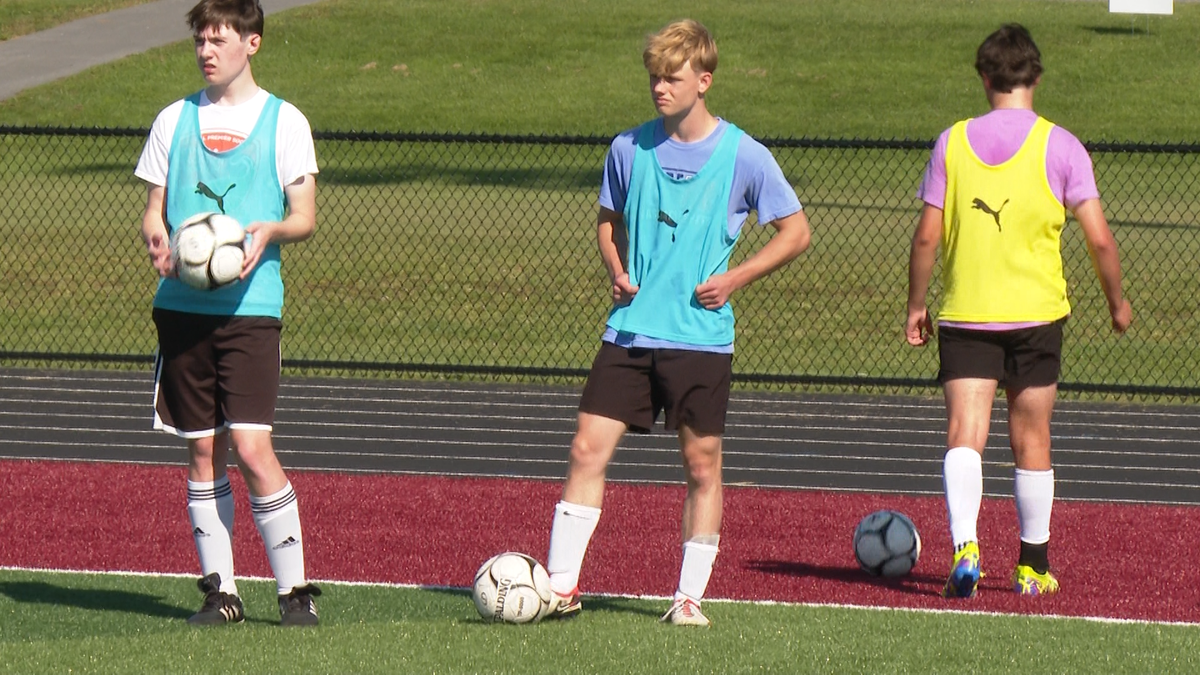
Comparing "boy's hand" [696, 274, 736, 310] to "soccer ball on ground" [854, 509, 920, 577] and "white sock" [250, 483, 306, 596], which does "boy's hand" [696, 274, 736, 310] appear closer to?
"white sock" [250, 483, 306, 596]

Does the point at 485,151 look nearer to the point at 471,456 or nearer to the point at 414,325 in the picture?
the point at 414,325

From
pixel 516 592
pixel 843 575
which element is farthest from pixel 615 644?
pixel 843 575

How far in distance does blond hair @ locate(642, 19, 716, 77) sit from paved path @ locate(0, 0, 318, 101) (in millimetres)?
26083

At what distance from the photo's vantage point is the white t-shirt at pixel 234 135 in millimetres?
5691

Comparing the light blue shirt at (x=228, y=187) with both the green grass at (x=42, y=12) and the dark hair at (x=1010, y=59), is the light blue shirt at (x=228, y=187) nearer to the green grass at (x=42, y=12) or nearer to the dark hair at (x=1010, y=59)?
the dark hair at (x=1010, y=59)

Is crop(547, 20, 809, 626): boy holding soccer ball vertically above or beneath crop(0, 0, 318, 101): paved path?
beneath

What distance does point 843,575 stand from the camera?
7227 millimetres

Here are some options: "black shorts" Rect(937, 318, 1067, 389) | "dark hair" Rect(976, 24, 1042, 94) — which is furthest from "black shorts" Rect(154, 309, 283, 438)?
"dark hair" Rect(976, 24, 1042, 94)

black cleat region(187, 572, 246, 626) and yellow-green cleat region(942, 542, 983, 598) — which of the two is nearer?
black cleat region(187, 572, 246, 626)

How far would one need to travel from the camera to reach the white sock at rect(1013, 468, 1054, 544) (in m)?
6.62

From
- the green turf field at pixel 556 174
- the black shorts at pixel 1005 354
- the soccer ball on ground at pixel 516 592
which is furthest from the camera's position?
the green turf field at pixel 556 174

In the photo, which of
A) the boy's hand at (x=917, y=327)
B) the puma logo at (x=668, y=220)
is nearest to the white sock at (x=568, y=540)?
the puma logo at (x=668, y=220)

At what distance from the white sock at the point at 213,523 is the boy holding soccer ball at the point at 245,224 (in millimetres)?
140

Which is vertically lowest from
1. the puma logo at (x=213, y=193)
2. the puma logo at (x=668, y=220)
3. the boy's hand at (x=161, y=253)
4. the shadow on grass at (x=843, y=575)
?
the shadow on grass at (x=843, y=575)
